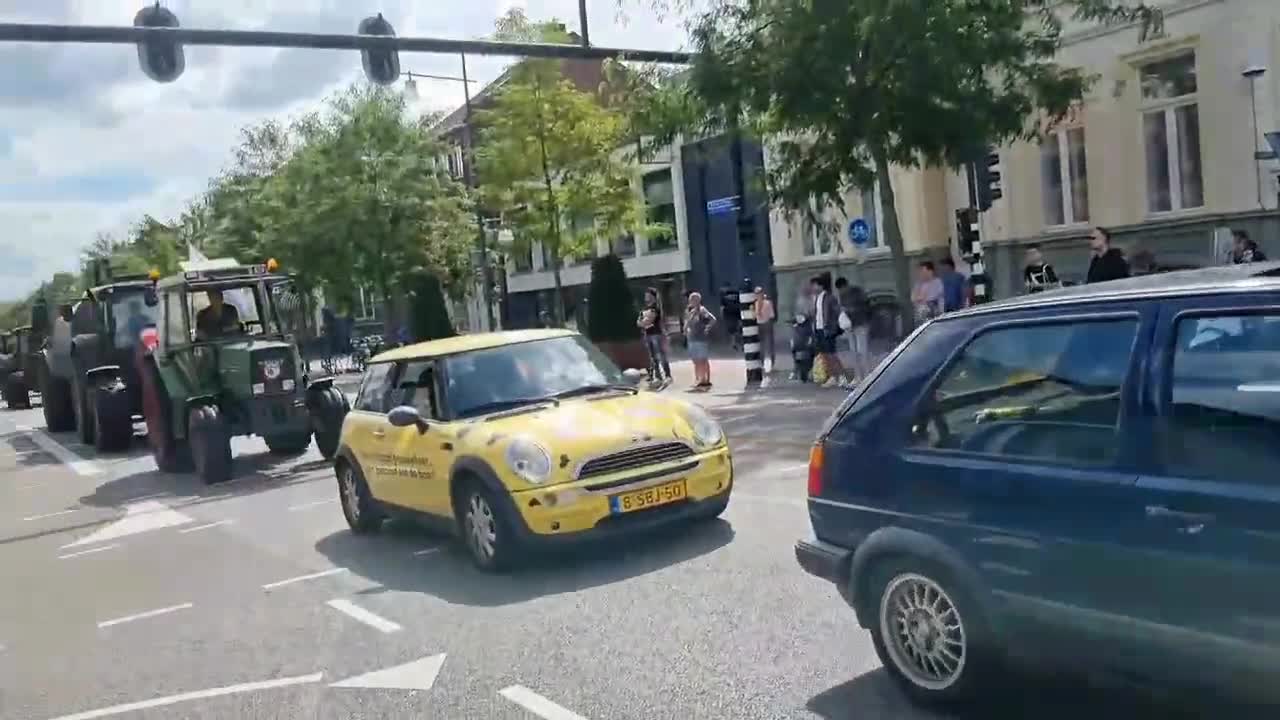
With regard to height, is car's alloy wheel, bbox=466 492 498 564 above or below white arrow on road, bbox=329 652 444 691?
above

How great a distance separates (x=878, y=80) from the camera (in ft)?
54.3

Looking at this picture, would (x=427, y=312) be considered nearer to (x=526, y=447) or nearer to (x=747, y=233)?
(x=747, y=233)

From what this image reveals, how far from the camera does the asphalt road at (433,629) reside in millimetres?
5688

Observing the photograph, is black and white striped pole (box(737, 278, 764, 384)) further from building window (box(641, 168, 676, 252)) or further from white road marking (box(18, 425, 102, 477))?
building window (box(641, 168, 676, 252))

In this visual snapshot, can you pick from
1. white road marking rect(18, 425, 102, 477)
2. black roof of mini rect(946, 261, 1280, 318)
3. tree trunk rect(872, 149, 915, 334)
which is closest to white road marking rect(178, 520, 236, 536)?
white road marking rect(18, 425, 102, 477)

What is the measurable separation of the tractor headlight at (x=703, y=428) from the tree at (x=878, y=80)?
27.1 ft

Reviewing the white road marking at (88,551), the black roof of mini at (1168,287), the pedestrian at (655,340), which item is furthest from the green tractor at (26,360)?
the black roof of mini at (1168,287)

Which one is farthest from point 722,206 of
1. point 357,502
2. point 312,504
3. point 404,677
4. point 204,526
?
point 404,677

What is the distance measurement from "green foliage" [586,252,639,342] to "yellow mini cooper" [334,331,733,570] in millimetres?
16197

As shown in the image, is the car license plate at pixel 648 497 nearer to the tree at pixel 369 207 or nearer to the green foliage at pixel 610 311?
the green foliage at pixel 610 311

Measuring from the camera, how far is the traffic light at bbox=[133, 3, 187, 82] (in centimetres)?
1364

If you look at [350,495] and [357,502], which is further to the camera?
[350,495]

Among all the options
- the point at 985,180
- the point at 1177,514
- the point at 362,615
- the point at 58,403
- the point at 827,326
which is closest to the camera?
the point at 1177,514

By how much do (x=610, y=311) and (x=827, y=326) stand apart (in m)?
9.44
